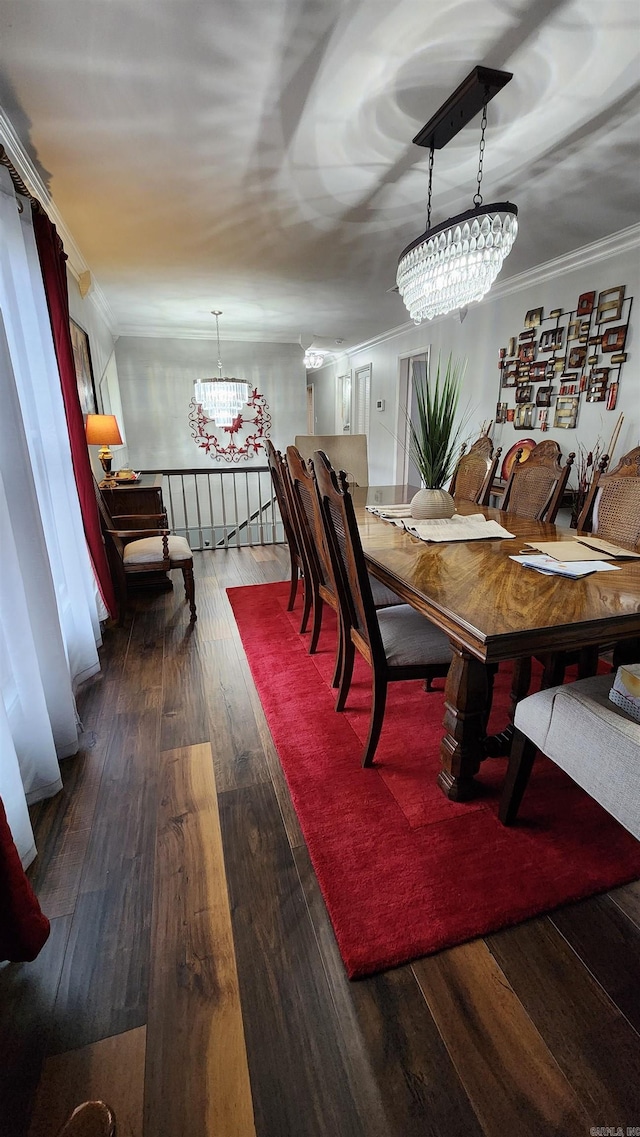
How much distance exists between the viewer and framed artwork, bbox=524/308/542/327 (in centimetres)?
375

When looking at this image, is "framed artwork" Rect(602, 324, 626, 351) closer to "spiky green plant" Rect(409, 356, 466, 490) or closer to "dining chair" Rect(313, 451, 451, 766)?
"spiky green plant" Rect(409, 356, 466, 490)

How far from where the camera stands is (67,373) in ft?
7.84

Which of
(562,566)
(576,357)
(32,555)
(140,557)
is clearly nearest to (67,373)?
(140,557)

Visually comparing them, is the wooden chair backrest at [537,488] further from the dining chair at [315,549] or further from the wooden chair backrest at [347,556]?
the wooden chair backrest at [347,556]

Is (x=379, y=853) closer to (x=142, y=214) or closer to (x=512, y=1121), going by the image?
(x=512, y=1121)

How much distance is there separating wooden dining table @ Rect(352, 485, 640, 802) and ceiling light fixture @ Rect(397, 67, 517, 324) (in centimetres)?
110

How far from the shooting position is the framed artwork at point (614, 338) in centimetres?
311

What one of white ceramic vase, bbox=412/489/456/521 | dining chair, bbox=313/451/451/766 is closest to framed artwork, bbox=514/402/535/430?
white ceramic vase, bbox=412/489/456/521

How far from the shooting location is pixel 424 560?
5.53ft

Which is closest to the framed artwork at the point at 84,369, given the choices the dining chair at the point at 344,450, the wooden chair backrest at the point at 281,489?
the wooden chair backrest at the point at 281,489

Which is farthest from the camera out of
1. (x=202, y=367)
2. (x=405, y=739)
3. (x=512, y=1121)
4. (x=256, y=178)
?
(x=202, y=367)

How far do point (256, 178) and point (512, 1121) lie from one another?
3.24 m

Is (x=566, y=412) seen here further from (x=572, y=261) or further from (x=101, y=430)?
(x=101, y=430)

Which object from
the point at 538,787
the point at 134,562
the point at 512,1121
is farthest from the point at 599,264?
the point at 512,1121
